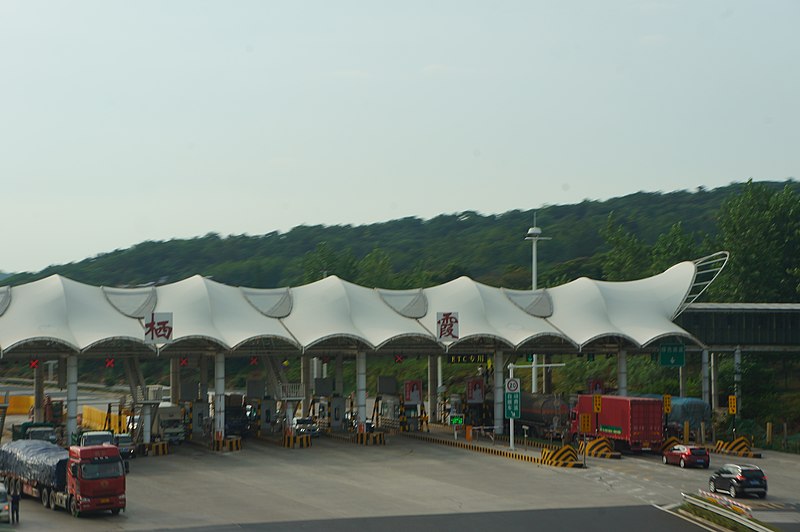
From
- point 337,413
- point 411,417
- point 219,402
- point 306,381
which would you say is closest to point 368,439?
point 337,413

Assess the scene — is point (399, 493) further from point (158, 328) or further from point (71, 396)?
point (71, 396)

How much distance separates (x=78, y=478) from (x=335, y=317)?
3376cm

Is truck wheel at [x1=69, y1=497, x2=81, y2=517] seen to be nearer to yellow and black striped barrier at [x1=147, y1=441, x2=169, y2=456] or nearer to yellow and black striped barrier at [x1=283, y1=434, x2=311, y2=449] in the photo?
yellow and black striped barrier at [x1=147, y1=441, x2=169, y2=456]

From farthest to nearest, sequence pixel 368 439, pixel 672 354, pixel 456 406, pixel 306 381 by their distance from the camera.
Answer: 1. pixel 306 381
2. pixel 456 406
3. pixel 672 354
4. pixel 368 439

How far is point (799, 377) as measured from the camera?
99562 millimetres

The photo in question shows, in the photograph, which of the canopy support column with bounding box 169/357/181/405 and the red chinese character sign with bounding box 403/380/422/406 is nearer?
the canopy support column with bounding box 169/357/181/405

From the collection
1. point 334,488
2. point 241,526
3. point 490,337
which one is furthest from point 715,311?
point 241,526

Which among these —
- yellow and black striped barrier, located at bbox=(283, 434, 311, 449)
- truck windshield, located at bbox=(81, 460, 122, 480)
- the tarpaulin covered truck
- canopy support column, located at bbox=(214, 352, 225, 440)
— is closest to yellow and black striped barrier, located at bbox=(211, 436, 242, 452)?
canopy support column, located at bbox=(214, 352, 225, 440)

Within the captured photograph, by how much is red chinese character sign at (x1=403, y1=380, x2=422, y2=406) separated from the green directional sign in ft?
64.2

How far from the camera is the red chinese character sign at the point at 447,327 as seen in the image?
70.6 meters

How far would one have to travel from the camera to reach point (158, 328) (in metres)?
63.4

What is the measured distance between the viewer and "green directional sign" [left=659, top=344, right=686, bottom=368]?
7756 cm

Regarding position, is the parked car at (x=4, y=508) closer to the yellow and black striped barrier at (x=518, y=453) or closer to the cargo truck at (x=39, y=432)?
the cargo truck at (x=39, y=432)

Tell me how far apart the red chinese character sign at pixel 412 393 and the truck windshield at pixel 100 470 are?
1669 inches
